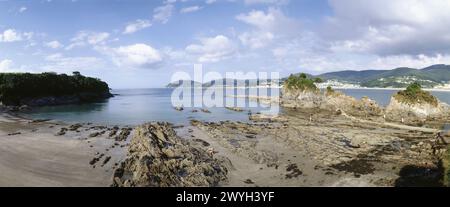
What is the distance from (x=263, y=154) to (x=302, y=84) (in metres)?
96.5

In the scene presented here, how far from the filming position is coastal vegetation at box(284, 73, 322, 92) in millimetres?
133625

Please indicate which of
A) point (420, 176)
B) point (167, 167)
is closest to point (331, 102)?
point (420, 176)

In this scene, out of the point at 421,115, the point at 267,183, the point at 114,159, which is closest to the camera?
the point at 267,183

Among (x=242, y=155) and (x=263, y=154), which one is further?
(x=263, y=154)

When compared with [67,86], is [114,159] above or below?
below

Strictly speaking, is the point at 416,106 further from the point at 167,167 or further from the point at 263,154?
the point at 167,167

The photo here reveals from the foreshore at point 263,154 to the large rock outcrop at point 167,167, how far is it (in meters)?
1.52

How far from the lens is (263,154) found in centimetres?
4512

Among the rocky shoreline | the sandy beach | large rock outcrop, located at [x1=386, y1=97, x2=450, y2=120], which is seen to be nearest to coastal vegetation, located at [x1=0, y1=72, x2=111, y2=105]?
the rocky shoreline

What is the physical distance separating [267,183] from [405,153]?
23.3 m

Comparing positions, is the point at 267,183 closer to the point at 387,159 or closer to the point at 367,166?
the point at 367,166
